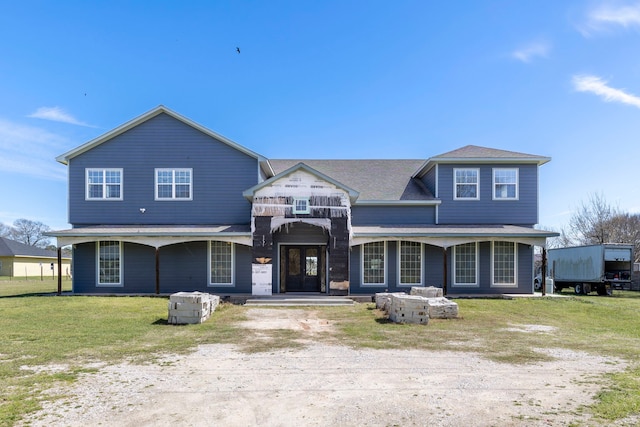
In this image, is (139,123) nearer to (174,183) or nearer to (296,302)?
(174,183)

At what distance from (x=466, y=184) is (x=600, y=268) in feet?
31.6

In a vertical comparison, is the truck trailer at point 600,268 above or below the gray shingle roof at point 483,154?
below

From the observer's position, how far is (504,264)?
1980 cm

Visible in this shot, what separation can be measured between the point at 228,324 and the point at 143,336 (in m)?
2.46

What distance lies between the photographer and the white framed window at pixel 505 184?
2014 cm

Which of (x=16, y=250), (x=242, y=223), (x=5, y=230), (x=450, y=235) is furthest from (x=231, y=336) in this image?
(x=5, y=230)

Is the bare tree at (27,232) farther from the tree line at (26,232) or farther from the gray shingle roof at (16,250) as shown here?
the gray shingle roof at (16,250)

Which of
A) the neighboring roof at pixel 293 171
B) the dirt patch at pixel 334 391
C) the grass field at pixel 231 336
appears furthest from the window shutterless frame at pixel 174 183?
the dirt patch at pixel 334 391

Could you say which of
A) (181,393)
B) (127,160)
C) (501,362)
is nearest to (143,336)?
(181,393)

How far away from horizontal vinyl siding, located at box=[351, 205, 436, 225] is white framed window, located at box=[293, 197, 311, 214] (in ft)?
10.7

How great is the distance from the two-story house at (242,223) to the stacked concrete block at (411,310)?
6.37m

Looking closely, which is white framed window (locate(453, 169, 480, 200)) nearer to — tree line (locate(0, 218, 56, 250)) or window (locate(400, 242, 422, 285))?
window (locate(400, 242, 422, 285))

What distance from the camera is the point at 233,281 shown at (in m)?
19.0

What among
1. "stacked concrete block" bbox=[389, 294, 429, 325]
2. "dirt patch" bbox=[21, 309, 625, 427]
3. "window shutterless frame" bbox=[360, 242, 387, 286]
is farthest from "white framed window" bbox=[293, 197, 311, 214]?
"dirt patch" bbox=[21, 309, 625, 427]
